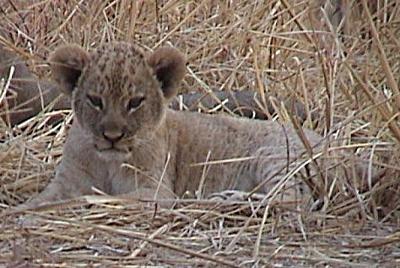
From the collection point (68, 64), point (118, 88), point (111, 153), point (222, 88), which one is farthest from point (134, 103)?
point (222, 88)

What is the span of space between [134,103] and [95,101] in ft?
0.39

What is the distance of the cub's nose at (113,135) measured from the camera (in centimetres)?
374

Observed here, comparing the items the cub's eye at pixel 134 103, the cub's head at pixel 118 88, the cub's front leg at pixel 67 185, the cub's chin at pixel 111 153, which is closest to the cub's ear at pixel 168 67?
the cub's head at pixel 118 88

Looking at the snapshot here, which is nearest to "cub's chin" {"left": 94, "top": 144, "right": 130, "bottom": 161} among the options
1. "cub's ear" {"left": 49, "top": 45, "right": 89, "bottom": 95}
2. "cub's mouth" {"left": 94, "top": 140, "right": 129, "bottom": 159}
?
"cub's mouth" {"left": 94, "top": 140, "right": 129, "bottom": 159}

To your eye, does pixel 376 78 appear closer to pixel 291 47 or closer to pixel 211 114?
pixel 211 114

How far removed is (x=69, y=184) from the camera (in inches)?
156

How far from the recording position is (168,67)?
3.98 m

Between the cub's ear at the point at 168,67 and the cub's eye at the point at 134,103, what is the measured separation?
0.15 metres

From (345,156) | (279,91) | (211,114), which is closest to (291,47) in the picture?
(279,91)

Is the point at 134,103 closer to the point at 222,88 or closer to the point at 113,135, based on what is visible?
the point at 113,135

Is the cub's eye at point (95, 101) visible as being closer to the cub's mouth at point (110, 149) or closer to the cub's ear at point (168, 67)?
the cub's mouth at point (110, 149)

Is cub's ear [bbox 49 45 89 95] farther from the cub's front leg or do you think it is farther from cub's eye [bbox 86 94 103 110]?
the cub's front leg

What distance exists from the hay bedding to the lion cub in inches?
6.8

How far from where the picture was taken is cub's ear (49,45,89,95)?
12.8 feet
